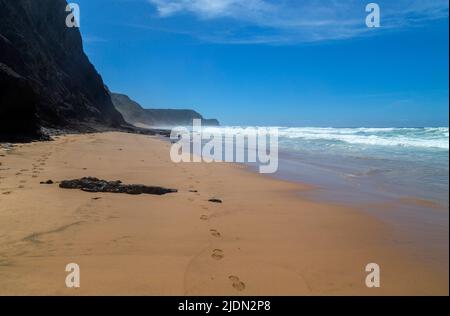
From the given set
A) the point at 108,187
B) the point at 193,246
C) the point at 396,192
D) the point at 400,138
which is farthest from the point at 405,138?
the point at 193,246

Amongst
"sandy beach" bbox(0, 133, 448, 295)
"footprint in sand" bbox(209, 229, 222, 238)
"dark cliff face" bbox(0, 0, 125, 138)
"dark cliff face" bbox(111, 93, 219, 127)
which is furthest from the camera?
"dark cliff face" bbox(111, 93, 219, 127)

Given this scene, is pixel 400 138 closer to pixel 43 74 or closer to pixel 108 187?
pixel 108 187

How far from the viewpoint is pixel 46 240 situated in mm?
4180

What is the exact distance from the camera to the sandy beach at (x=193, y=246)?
10.4ft

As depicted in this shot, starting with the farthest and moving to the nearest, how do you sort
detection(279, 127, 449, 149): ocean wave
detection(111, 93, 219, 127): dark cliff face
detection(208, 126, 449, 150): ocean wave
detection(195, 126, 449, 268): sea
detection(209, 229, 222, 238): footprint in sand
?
1. detection(111, 93, 219, 127): dark cliff face
2. detection(208, 126, 449, 150): ocean wave
3. detection(279, 127, 449, 149): ocean wave
4. detection(209, 229, 222, 238): footprint in sand
5. detection(195, 126, 449, 268): sea

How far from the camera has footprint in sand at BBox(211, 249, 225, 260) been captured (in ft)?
12.9

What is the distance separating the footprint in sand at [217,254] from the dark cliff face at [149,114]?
354 ft

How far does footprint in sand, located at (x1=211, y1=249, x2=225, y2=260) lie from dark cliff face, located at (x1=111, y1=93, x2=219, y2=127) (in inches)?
4244

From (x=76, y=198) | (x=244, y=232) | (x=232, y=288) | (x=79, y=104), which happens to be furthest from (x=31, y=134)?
(x=79, y=104)

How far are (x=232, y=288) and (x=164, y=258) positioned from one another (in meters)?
0.95

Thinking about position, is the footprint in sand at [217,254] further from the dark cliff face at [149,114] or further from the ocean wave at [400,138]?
the dark cliff face at [149,114]

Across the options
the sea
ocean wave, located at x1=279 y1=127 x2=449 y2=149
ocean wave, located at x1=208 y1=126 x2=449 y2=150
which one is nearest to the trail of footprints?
the sea

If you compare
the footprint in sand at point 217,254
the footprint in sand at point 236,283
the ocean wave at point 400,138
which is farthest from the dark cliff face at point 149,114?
the footprint in sand at point 236,283

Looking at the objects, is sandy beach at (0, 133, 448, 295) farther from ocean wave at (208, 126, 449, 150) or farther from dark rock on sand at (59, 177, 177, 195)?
ocean wave at (208, 126, 449, 150)
